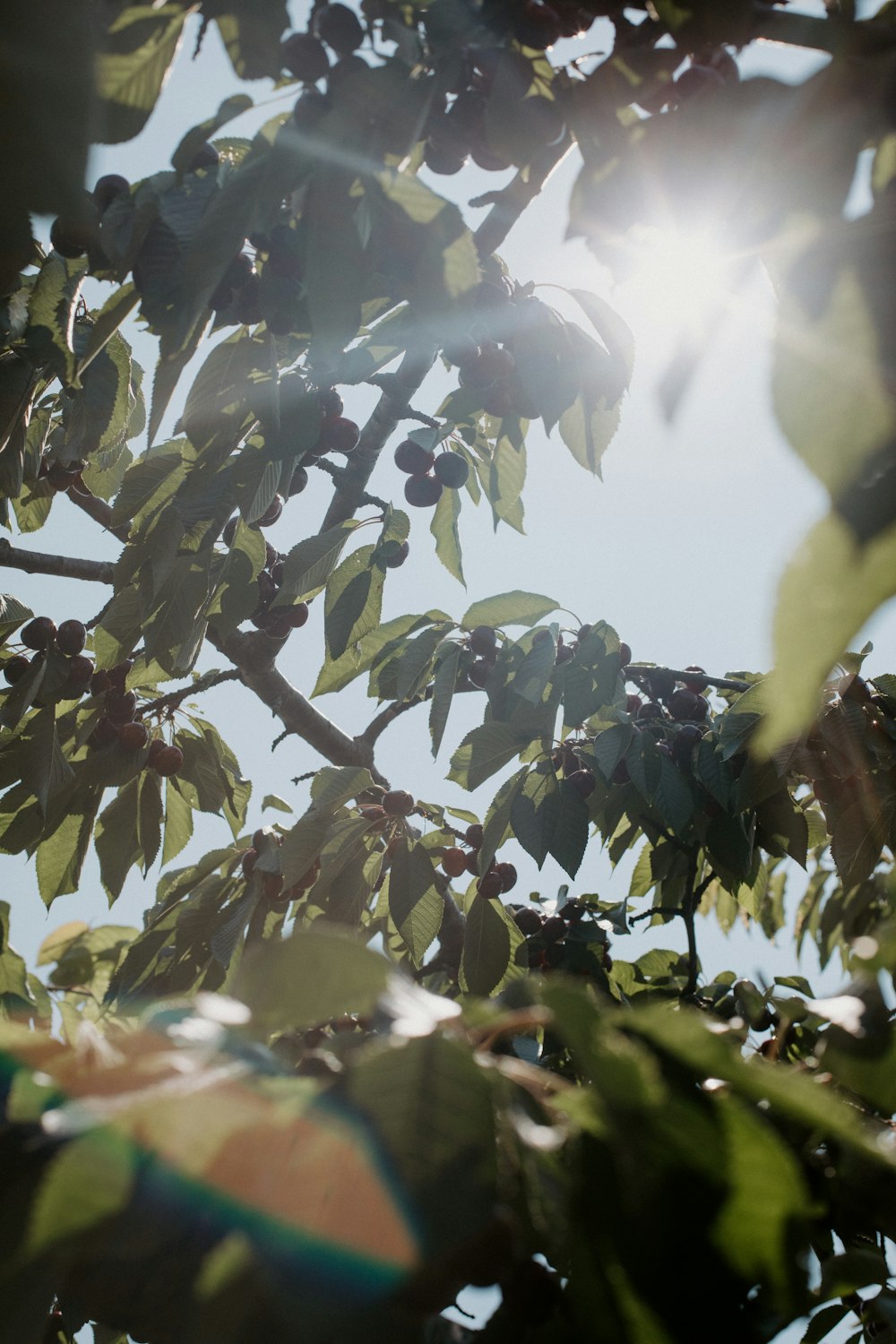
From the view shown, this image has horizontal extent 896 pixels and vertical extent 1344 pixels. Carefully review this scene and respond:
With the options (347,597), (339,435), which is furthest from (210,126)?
(347,597)

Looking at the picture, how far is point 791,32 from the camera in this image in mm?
1000

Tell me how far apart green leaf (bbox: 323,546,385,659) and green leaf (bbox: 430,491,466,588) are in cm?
26

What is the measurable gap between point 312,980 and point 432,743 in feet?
5.87

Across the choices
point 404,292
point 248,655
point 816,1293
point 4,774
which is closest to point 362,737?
point 248,655

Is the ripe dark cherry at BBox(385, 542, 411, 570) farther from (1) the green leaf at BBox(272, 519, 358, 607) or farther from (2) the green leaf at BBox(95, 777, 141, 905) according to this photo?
(2) the green leaf at BBox(95, 777, 141, 905)

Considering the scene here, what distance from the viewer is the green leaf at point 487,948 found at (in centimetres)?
234

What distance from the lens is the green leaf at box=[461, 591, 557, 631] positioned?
2.73 m

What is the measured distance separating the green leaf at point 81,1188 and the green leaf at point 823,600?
0.48 metres

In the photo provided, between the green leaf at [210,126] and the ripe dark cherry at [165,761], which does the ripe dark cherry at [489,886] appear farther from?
the green leaf at [210,126]

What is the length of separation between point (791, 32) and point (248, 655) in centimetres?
235

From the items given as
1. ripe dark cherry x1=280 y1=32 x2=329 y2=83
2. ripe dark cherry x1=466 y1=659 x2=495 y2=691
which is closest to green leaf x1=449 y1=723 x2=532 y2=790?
ripe dark cherry x1=466 y1=659 x2=495 y2=691

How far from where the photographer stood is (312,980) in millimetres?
709


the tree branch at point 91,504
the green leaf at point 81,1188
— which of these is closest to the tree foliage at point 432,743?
the green leaf at point 81,1188

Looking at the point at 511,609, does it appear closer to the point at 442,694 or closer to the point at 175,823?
the point at 442,694
